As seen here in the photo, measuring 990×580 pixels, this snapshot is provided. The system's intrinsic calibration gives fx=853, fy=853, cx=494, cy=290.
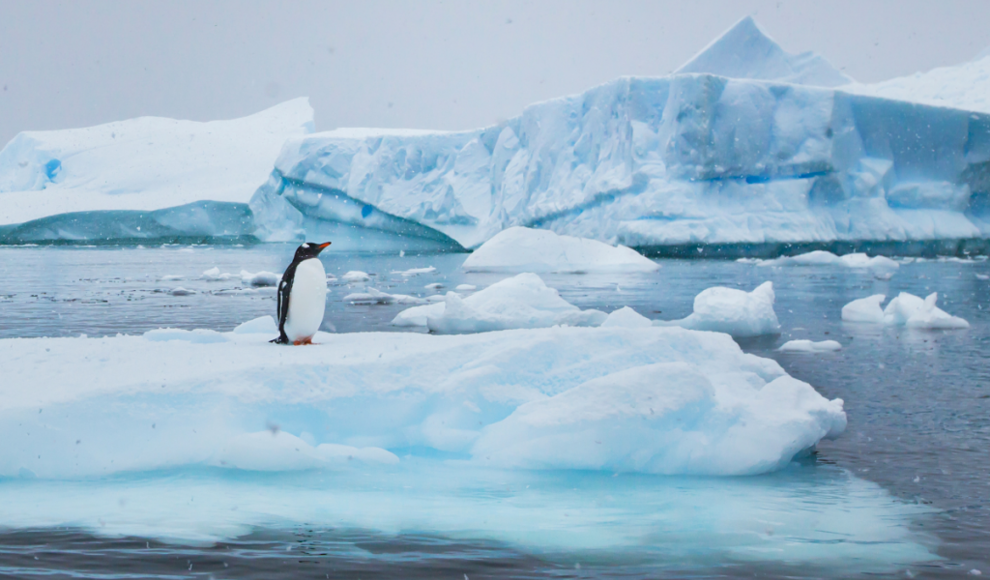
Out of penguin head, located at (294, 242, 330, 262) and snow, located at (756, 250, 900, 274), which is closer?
penguin head, located at (294, 242, 330, 262)

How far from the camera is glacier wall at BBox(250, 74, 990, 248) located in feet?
73.6

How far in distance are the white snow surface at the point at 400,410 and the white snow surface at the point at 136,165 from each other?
34197mm

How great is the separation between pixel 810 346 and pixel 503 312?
2953mm

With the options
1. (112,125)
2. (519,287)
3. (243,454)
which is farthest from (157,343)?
(112,125)

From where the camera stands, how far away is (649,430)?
3.49m

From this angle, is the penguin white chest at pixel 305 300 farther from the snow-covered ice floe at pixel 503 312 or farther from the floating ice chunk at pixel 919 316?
the floating ice chunk at pixel 919 316

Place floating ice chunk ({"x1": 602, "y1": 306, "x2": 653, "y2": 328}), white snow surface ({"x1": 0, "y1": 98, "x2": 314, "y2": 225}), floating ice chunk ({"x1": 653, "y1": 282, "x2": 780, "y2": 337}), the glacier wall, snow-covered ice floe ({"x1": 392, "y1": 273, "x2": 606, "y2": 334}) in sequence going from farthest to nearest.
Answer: white snow surface ({"x1": 0, "y1": 98, "x2": 314, "y2": 225}) → the glacier wall → floating ice chunk ({"x1": 653, "y1": 282, "x2": 780, "y2": 337}) → snow-covered ice floe ({"x1": 392, "y1": 273, "x2": 606, "y2": 334}) → floating ice chunk ({"x1": 602, "y1": 306, "x2": 653, "y2": 328})

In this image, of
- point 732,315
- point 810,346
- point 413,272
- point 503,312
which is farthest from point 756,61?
point 810,346

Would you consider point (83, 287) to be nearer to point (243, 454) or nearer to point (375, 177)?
point (243, 454)

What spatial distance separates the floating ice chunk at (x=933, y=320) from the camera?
8953mm

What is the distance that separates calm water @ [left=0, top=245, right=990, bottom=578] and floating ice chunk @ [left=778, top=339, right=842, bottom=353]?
0.16 meters

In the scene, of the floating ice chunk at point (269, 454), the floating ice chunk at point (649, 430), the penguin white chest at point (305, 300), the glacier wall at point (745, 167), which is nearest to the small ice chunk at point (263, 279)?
the penguin white chest at point (305, 300)

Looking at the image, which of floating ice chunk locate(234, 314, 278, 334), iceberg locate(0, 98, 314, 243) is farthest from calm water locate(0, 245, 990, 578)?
iceberg locate(0, 98, 314, 243)

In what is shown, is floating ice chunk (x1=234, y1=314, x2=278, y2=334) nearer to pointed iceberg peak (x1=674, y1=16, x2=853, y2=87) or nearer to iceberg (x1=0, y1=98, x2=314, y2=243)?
pointed iceberg peak (x1=674, y1=16, x2=853, y2=87)
